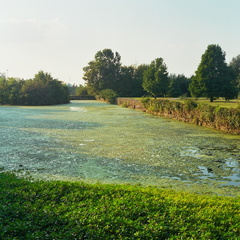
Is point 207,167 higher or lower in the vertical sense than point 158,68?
lower

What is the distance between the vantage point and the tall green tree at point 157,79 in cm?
5691

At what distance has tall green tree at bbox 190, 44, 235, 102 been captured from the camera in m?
40.6

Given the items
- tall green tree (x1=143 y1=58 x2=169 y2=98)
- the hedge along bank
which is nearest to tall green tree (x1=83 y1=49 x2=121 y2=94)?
tall green tree (x1=143 y1=58 x2=169 y2=98)

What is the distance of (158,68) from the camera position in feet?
194

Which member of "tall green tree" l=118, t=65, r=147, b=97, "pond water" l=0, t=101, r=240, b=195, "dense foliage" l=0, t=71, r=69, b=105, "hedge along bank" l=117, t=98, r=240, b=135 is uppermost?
"tall green tree" l=118, t=65, r=147, b=97

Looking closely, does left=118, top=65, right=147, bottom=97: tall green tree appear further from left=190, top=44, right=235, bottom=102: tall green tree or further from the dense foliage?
left=190, top=44, right=235, bottom=102: tall green tree

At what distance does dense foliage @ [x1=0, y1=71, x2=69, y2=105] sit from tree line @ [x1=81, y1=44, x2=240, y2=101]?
45.2 feet

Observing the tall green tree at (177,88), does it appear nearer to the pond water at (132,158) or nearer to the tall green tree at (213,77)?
the tall green tree at (213,77)

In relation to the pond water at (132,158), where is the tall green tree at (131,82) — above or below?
above

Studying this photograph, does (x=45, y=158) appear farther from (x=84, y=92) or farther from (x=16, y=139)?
(x=84, y=92)

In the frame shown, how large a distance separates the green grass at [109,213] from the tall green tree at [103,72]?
287 feet

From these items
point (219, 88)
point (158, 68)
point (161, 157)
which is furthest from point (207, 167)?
point (158, 68)

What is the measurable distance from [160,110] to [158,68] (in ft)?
93.4

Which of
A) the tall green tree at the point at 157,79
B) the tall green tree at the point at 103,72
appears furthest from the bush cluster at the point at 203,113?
the tall green tree at the point at 103,72
